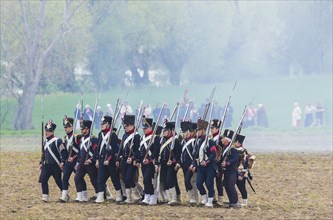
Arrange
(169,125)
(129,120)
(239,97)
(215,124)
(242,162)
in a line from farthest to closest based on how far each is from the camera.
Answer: (239,97) < (129,120) < (169,125) < (242,162) < (215,124)

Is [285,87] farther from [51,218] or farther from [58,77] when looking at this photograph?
[51,218]

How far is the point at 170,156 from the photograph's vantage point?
85.7ft

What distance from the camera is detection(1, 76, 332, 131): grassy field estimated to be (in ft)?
257

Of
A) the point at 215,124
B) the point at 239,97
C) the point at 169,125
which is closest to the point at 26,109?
the point at 239,97

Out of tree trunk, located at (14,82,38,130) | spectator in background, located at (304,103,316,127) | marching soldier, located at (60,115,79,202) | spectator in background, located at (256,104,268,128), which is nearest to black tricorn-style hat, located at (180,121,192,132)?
marching soldier, located at (60,115,79,202)

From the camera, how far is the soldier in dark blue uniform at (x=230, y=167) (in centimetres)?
2553

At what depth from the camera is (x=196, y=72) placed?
97750mm

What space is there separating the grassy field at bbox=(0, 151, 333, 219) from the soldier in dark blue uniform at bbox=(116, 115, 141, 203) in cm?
58

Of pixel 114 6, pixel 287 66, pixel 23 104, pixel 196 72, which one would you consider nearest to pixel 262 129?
pixel 23 104

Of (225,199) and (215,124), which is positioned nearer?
(215,124)

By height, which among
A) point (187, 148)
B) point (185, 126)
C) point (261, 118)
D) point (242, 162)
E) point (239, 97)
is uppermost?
point (239, 97)

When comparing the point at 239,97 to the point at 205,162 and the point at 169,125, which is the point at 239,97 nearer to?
the point at 169,125

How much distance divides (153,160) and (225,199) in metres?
2.90

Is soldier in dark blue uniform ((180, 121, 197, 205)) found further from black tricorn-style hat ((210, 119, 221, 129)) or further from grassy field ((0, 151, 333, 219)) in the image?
grassy field ((0, 151, 333, 219))
